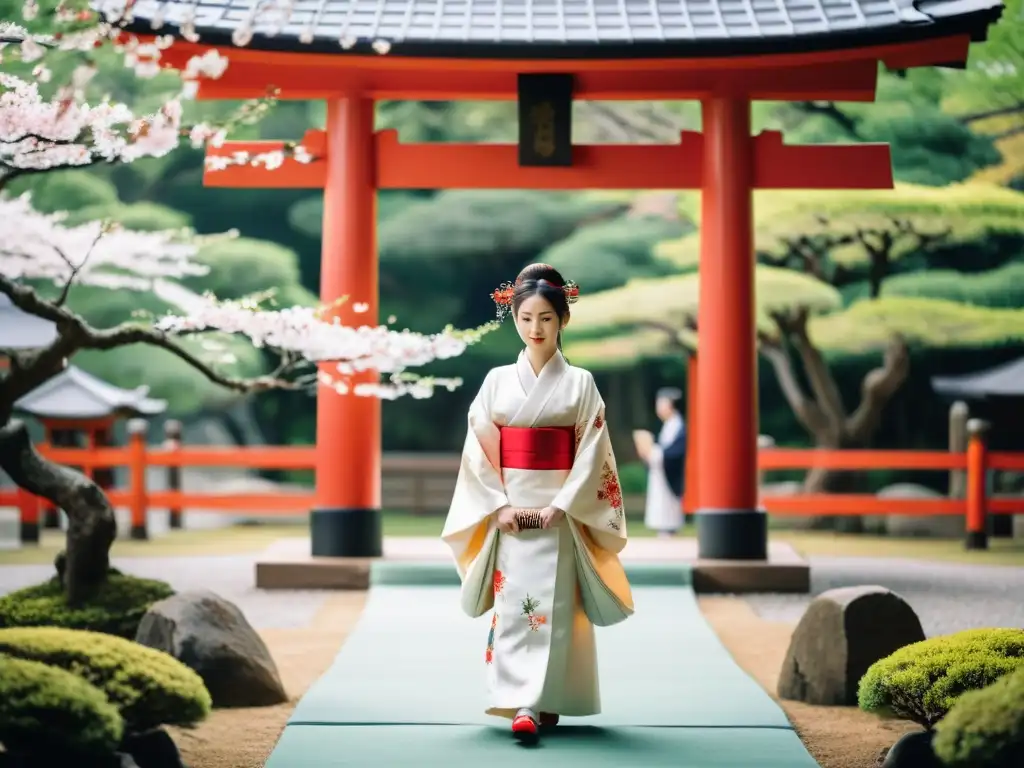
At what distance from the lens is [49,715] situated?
146 inches

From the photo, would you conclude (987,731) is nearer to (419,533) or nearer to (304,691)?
(304,691)

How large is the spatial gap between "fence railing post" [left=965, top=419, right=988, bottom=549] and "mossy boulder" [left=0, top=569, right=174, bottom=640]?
27.4ft

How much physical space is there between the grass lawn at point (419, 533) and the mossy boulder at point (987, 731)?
27.7ft

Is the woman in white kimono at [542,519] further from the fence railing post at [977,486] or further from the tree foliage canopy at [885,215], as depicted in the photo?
the tree foliage canopy at [885,215]

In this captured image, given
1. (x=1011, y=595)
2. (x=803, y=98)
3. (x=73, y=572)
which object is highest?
(x=803, y=98)

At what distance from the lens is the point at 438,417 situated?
69.6ft

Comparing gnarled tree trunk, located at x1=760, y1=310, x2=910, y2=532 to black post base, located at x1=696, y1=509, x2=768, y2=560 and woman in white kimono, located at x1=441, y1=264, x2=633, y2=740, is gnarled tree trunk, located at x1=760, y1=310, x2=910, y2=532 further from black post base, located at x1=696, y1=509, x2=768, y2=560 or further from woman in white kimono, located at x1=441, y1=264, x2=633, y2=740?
woman in white kimono, located at x1=441, y1=264, x2=633, y2=740

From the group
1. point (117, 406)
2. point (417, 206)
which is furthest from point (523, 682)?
point (417, 206)

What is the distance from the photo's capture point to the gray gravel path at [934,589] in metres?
8.26

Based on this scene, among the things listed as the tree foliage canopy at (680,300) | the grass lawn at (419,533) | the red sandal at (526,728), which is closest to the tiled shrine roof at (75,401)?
the grass lawn at (419,533)

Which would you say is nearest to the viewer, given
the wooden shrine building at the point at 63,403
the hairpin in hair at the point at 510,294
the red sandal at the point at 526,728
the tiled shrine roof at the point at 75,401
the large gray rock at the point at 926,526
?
the red sandal at the point at 526,728

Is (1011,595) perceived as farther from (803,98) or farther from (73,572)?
(73,572)

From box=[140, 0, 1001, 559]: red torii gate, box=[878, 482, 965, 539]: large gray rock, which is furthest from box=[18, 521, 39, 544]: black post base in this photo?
box=[878, 482, 965, 539]: large gray rock

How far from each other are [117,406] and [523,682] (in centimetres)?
1086
